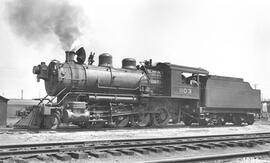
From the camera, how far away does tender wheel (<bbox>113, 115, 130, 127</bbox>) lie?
16609mm

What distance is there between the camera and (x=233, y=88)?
21.8 m

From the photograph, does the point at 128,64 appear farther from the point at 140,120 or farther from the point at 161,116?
the point at 161,116

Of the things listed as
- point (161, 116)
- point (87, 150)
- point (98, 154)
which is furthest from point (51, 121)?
point (98, 154)

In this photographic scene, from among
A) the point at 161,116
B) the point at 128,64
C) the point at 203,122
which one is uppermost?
the point at 128,64

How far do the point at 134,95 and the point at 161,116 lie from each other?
2.38 meters

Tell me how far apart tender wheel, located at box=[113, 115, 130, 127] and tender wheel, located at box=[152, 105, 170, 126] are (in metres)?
2.00

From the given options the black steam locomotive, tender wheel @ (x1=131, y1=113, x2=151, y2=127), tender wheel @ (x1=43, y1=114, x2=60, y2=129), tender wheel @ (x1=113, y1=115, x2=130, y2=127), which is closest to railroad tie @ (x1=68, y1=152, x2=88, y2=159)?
the black steam locomotive

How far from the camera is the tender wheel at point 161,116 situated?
59.8 ft

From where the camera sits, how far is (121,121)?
1678 cm

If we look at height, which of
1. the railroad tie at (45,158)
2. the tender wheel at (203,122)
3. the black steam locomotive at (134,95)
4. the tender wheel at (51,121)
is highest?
the black steam locomotive at (134,95)

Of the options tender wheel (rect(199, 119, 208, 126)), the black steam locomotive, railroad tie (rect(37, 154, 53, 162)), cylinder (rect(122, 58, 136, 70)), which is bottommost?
railroad tie (rect(37, 154, 53, 162))

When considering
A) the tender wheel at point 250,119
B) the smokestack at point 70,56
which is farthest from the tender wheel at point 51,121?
the tender wheel at point 250,119

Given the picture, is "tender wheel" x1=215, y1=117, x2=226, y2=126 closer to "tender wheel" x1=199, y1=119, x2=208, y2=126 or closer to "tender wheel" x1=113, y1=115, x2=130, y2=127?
"tender wheel" x1=199, y1=119, x2=208, y2=126

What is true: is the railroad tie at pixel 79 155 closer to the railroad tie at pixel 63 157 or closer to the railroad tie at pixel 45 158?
the railroad tie at pixel 63 157
